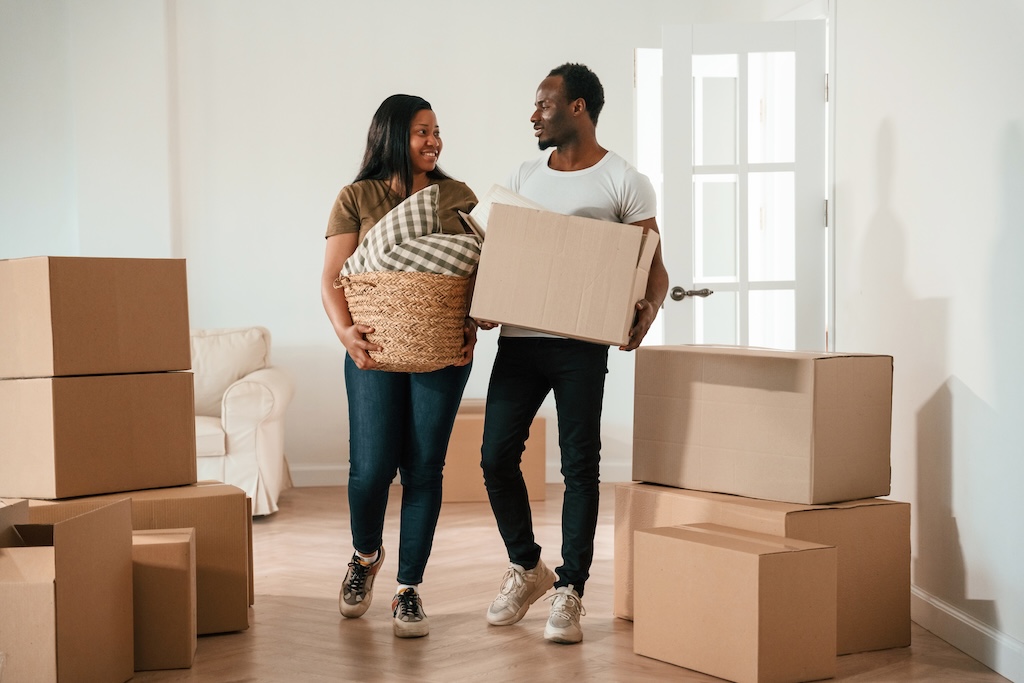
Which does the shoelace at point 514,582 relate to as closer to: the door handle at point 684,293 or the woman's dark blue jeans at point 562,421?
the woman's dark blue jeans at point 562,421

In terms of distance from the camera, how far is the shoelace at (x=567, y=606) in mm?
2350

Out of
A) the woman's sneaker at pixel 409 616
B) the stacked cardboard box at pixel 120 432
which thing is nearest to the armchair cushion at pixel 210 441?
the stacked cardboard box at pixel 120 432

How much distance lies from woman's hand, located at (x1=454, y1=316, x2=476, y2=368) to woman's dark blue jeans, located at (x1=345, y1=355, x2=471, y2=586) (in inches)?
3.4

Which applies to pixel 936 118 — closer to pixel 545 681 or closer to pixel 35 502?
pixel 545 681

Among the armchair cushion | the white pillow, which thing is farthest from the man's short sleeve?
the white pillow

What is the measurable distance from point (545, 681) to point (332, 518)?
2.09 m

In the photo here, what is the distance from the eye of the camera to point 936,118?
8.21ft

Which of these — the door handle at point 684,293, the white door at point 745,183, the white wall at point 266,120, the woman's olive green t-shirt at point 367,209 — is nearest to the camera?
the woman's olive green t-shirt at point 367,209

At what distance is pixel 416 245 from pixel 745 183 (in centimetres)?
166

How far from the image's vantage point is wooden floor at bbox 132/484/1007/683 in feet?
7.00

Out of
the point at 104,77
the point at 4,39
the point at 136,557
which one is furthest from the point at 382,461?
the point at 4,39

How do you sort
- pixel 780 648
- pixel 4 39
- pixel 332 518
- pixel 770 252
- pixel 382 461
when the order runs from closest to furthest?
pixel 780 648, pixel 382 461, pixel 770 252, pixel 332 518, pixel 4 39

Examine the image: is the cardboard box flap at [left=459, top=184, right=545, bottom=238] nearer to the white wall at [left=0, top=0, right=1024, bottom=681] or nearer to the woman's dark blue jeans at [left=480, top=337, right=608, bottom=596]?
the woman's dark blue jeans at [left=480, top=337, right=608, bottom=596]

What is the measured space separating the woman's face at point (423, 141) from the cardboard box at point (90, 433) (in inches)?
30.6
